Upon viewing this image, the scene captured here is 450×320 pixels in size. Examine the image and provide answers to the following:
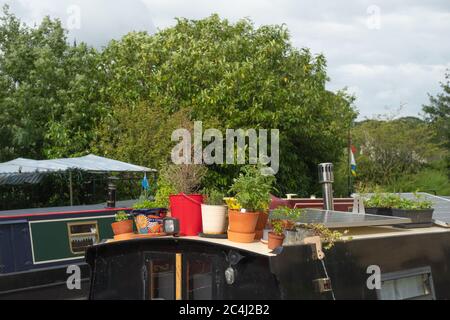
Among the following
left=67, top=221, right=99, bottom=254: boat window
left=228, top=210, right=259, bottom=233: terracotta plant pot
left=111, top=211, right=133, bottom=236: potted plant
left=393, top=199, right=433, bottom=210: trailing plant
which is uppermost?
left=228, top=210, right=259, bottom=233: terracotta plant pot

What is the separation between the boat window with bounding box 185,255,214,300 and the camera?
138 inches

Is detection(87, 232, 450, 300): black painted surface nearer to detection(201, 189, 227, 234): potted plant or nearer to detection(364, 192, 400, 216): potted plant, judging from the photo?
detection(201, 189, 227, 234): potted plant

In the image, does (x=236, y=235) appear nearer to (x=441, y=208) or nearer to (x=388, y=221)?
(x=388, y=221)

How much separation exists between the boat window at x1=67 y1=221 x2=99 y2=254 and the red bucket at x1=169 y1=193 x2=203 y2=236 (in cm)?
445

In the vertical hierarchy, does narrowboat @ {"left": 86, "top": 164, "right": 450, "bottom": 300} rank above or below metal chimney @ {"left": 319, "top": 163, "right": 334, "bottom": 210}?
below

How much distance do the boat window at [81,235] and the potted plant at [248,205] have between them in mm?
4859

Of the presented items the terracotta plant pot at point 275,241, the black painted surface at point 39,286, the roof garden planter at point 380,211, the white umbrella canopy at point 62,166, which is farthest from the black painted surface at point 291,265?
the white umbrella canopy at point 62,166

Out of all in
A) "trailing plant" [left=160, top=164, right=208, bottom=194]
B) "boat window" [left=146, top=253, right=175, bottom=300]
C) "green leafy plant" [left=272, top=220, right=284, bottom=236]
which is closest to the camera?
"green leafy plant" [left=272, top=220, right=284, bottom=236]

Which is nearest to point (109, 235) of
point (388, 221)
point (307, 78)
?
point (388, 221)

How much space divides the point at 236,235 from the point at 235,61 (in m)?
13.5

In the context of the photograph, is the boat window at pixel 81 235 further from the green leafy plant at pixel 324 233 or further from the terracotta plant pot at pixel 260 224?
the green leafy plant at pixel 324 233

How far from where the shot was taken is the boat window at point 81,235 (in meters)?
8.05

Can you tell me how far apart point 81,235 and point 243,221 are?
5237 mm

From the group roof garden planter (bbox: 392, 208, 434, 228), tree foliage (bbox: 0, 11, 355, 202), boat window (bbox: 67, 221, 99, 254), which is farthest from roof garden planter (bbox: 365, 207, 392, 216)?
tree foliage (bbox: 0, 11, 355, 202)
